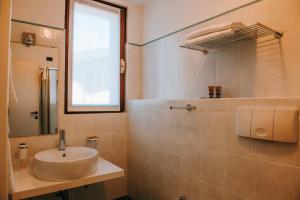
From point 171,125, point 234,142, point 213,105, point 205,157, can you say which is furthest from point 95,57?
point 234,142

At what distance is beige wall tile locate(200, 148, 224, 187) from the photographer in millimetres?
1260

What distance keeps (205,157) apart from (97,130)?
3.61 feet

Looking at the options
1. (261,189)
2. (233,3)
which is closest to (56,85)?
(233,3)

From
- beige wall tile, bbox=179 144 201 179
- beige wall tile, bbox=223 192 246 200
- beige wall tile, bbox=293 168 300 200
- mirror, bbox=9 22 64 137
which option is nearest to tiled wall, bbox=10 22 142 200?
mirror, bbox=9 22 64 137

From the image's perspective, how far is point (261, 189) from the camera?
1.07m

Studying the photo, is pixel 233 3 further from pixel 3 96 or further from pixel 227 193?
pixel 3 96

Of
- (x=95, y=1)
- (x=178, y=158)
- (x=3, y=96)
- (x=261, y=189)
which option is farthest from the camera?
(x=95, y=1)

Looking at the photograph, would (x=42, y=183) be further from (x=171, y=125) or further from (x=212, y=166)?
(x=212, y=166)

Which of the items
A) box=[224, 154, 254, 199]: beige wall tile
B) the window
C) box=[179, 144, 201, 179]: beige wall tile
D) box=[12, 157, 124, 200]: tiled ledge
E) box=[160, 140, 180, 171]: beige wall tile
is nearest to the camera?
box=[224, 154, 254, 199]: beige wall tile

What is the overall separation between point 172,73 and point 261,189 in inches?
45.7

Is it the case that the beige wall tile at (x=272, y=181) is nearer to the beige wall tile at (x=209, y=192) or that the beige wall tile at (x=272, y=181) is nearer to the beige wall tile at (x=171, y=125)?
the beige wall tile at (x=209, y=192)

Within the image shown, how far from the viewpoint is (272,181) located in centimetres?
103

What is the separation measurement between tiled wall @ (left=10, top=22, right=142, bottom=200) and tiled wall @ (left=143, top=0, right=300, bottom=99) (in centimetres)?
43

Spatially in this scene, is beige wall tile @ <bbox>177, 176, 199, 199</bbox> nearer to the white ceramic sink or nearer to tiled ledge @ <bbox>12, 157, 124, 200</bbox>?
tiled ledge @ <bbox>12, 157, 124, 200</bbox>
